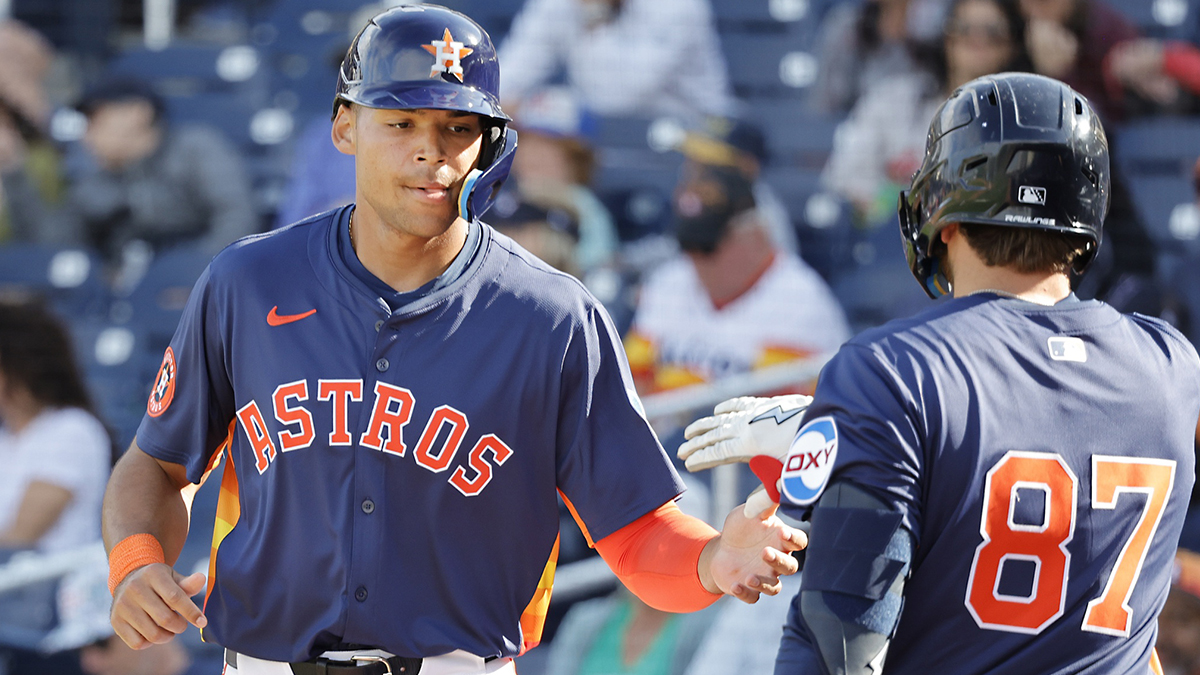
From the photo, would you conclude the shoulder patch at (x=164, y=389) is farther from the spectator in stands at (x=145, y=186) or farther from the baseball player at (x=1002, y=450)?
the spectator in stands at (x=145, y=186)

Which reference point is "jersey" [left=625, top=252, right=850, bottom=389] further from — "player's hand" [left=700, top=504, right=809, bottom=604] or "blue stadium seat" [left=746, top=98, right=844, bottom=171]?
"player's hand" [left=700, top=504, right=809, bottom=604]

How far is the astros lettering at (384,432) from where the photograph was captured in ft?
6.16

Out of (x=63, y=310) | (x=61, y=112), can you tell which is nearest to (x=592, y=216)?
(x=63, y=310)

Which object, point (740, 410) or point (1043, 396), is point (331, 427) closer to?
point (740, 410)

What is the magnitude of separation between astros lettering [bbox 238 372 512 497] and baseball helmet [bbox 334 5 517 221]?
31 cm

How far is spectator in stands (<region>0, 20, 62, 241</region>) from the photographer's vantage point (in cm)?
667

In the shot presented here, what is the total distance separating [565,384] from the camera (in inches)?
76.9

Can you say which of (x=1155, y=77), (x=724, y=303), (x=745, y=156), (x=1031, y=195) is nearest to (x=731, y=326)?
(x=724, y=303)

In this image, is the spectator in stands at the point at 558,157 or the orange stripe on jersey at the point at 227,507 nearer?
the orange stripe on jersey at the point at 227,507

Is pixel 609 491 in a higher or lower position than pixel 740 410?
lower

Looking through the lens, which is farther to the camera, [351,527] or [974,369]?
[351,527]

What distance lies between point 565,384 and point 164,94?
578 centimetres

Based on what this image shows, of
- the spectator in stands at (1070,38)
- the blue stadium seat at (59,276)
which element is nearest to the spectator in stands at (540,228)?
the spectator in stands at (1070,38)

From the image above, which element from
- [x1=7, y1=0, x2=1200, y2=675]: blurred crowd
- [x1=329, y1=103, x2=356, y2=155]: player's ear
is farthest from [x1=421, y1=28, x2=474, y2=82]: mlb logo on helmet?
[x1=7, y1=0, x2=1200, y2=675]: blurred crowd
